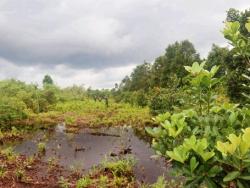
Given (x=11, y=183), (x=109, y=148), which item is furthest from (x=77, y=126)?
(x=11, y=183)

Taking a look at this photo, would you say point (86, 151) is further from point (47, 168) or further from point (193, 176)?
point (193, 176)

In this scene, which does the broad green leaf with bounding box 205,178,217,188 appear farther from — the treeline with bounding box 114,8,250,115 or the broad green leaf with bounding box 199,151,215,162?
the treeline with bounding box 114,8,250,115

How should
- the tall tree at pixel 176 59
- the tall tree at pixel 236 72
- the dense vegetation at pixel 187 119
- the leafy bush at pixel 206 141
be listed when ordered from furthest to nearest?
the tall tree at pixel 176 59
the tall tree at pixel 236 72
the dense vegetation at pixel 187 119
the leafy bush at pixel 206 141

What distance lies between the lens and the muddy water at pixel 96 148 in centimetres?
968

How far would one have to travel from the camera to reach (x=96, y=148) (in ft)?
39.2

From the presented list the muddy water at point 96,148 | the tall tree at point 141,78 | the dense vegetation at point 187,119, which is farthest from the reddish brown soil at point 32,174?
the tall tree at point 141,78

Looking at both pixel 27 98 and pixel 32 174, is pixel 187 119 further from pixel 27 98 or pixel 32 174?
pixel 27 98

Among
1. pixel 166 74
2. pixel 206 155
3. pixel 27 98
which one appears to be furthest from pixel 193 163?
pixel 166 74

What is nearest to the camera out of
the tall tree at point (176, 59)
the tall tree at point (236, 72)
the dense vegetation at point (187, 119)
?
the dense vegetation at point (187, 119)

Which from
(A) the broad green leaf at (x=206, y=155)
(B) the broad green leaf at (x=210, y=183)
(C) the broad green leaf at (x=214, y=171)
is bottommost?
(B) the broad green leaf at (x=210, y=183)

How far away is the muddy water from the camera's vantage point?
381 inches

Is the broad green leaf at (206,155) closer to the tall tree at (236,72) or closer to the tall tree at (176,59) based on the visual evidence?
the tall tree at (236,72)

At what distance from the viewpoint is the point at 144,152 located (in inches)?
444

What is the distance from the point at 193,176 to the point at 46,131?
1392cm
